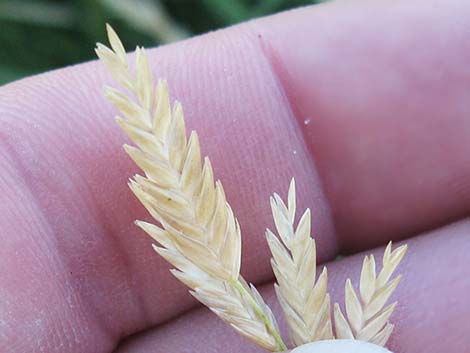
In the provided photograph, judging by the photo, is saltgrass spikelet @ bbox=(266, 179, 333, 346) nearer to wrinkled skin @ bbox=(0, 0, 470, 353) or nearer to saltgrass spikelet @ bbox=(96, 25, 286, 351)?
saltgrass spikelet @ bbox=(96, 25, 286, 351)

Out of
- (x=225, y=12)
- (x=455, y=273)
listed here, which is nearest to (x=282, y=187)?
(x=455, y=273)

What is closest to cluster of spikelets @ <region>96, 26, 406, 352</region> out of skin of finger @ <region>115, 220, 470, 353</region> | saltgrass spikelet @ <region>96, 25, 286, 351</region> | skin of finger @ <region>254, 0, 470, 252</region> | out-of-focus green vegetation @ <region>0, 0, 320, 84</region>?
saltgrass spikelet @ <region>96, 25, 286, 351</region>

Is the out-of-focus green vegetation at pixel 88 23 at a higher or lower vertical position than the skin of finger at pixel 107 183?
higher

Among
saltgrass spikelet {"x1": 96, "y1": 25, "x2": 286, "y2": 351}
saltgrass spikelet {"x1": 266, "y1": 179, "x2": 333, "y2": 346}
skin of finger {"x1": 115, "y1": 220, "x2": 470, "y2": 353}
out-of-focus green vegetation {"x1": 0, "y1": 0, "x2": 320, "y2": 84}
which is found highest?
out-of-focus green vegetation {"x1": 0, "y1": 0, "x2": 320, "y2": 84}

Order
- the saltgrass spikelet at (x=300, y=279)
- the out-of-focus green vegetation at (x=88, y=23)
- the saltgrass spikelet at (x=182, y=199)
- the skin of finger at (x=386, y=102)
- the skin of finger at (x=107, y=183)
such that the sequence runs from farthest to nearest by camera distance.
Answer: the out-of-focus green vegetation at (x=88, y=23) < the skin of finger at (x=386, y=102) < the skin of finger at (x=107, y=183) < the saltgrass spikelet at (x=300, y=279) < the saltgrass spikelet at (x=182, y=199)

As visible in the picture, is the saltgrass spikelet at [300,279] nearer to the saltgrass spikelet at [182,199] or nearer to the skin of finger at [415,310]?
the saltgrass spikelet at [182,199]

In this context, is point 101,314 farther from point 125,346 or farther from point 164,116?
point 164,116

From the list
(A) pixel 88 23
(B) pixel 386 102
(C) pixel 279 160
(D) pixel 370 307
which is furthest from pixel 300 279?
(A) pixel 88 23

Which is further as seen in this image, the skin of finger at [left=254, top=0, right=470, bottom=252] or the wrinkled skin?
the skin of finger at [left=254, top=0, right=470, bottom=252]

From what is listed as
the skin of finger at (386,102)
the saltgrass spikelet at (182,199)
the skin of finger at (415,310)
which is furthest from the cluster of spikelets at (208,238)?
the skin of finger at (386,102)
